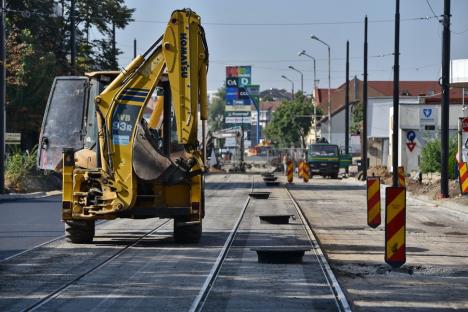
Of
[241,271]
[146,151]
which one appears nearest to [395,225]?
[241,271]

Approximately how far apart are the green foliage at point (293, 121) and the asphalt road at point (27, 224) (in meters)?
91.8

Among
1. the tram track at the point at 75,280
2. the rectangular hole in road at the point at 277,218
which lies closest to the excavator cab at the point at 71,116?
the tram track at the point at 75,280

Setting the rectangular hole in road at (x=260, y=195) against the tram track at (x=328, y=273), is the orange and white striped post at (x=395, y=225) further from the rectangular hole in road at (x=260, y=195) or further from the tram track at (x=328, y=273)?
the rectangular hole in road at (x=260, y=195)

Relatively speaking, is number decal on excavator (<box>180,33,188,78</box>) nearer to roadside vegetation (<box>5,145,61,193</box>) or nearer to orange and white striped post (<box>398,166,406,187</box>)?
orange and white striped post (<box>398,166,406,187</box>)

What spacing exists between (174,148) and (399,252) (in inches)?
217

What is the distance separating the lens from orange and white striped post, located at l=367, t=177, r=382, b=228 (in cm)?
2195

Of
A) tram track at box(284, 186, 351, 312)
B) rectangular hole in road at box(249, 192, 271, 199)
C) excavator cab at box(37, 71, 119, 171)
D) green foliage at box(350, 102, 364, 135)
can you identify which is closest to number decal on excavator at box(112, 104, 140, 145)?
excavator cab at box(37, 71, 119, 171)

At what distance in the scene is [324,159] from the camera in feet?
219

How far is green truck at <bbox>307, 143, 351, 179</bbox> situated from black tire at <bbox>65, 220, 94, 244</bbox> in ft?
161

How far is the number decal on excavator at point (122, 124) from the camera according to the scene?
56.0ft

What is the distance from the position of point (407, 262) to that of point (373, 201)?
274 inches

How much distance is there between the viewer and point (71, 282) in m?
12.6

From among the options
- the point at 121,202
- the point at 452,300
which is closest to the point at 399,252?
the point at 452,300

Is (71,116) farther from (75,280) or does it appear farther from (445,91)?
(445,91)
